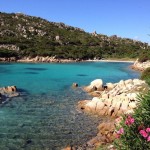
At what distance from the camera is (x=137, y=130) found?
12188 mm

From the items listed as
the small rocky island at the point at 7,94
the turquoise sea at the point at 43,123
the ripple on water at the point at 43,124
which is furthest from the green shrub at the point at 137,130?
the small rocky island at the point at 7,94

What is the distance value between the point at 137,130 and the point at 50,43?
15365 centimetres

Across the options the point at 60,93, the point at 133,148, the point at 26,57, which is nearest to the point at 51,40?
the point at 26,57

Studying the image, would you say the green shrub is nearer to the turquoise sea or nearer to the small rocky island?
the turquoise sea

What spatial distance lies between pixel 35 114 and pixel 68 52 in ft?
394

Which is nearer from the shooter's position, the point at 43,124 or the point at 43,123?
the point at 43,124

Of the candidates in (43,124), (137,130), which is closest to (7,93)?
(43,124)

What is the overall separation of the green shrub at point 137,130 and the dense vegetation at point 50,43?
402 ft

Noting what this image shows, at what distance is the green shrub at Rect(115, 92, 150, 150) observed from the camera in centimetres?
1173

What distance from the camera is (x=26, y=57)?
13800 cm

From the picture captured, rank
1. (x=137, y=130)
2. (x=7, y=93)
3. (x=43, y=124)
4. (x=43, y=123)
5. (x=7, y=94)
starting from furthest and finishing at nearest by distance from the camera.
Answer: (x=7, y=93) < (x=7, y=94) < (x=43, y=123) < (x=43, y=124) < (x=137, y=130)

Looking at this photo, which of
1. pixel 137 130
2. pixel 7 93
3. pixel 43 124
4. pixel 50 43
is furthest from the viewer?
pixel 50 43

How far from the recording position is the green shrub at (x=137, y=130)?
38.5 feet

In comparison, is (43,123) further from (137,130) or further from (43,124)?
(137,130)
